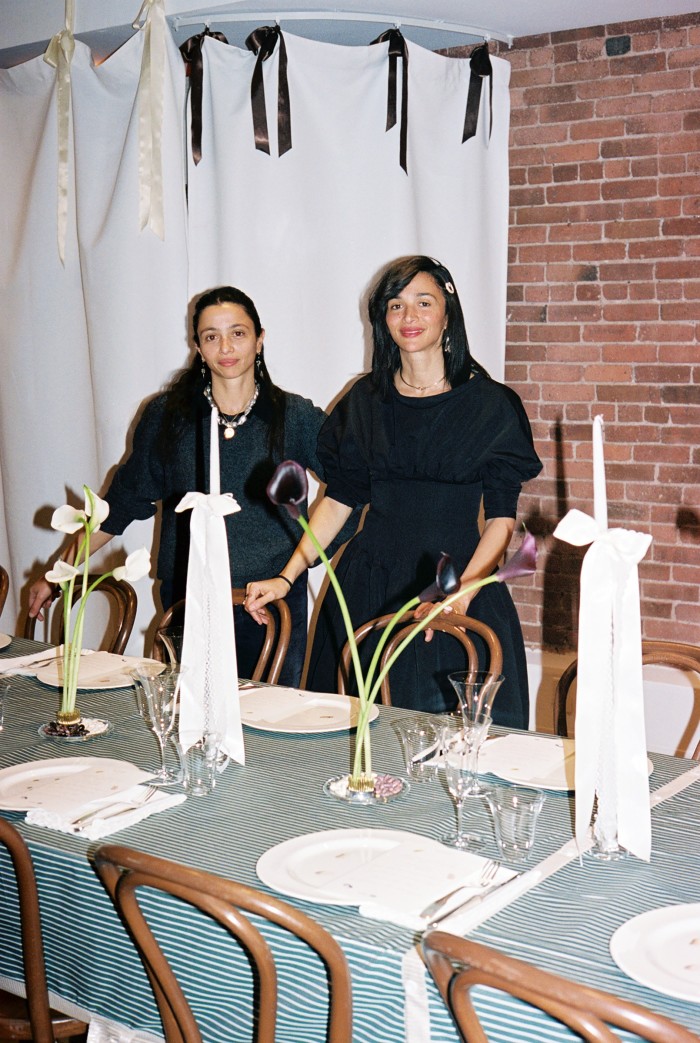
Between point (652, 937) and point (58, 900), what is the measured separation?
2.65 ft

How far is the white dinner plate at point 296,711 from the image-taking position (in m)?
2.18

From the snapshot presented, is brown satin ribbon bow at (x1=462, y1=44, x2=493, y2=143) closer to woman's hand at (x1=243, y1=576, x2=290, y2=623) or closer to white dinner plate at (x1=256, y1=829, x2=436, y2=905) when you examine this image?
woman's hand at (x1=243, y1=576, x2=290, y2=623)

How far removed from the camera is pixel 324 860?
1.57m

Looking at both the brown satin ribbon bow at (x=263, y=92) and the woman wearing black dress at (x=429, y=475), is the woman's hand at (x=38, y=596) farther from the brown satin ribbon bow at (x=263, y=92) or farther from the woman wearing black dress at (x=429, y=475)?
the brown satin ribbon bow at (x=263, y=92)

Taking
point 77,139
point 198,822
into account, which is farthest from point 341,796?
point 77,139

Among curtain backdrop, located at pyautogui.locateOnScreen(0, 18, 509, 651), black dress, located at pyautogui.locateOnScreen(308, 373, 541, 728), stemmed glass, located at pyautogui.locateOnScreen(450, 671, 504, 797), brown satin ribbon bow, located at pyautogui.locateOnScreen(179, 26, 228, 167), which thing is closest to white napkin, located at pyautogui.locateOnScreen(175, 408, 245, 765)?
stemmed glass, located at pyautogui.locateOnScreen(450, 671, 504, 797)

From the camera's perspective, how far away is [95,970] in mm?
1578

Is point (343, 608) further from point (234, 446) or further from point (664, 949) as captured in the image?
point (234, 446)

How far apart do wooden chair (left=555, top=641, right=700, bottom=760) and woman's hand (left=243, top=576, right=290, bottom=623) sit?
2.33 feet

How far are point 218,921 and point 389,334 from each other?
73.6 inches

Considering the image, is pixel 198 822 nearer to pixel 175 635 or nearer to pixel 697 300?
pixel 175 635

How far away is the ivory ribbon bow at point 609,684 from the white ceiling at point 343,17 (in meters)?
2.47

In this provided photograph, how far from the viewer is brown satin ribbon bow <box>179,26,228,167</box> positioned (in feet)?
12.6

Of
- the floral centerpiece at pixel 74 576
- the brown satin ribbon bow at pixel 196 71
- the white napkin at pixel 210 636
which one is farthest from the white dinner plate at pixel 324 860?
the brown satin ribbon bow at pixel 196 71
